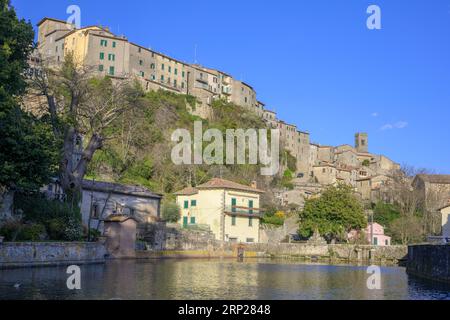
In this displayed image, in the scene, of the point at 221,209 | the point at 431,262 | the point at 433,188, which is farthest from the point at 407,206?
the point at 431,262

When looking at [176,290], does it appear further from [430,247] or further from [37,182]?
[430,247]

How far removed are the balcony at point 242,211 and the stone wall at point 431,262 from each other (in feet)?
90.3

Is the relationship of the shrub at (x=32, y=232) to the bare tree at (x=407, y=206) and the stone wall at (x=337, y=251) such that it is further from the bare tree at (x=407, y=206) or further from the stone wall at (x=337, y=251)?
the bare tree at (x=407, y=206)

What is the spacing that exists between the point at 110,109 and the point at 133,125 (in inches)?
1394

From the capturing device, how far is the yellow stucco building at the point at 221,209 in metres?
63.4

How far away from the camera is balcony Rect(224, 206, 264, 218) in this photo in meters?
63.8

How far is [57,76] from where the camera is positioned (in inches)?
1607

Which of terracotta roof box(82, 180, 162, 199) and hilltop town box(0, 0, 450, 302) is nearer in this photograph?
hilltop town box(0, 0, 450, 302)

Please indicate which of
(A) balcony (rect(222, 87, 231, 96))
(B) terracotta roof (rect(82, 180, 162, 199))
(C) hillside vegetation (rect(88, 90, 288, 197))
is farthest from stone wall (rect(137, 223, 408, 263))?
(A) balcony (rect(222, 87, 231, 96))

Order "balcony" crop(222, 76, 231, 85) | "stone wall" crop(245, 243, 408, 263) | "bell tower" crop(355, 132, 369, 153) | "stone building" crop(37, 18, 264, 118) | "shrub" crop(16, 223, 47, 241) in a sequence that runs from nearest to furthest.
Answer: "shrub" crop(16, 223, 47, 241) < "stone wall" crop(245, 243, 408, 263) < "stone building" crop(37, 18, 264, 118) < "balcony" crop(222, 76, 231, 85) < "bell tower" crop(355, 132, 369, 153)

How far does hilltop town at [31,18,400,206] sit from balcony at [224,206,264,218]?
21.4m

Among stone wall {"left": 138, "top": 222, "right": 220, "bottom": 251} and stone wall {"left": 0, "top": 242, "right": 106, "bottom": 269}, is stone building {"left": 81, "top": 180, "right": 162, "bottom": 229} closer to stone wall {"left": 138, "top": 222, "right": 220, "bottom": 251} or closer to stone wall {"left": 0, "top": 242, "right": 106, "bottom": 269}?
stone wall {"left": 138, "top": 222, "right": 220, "bottom": 251}
